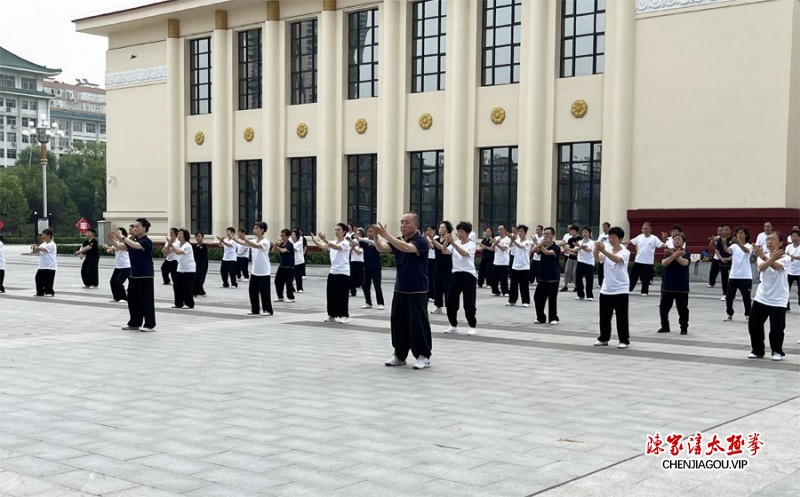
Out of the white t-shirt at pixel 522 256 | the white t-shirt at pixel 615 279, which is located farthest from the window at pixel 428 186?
the white t-shirt at pixel 615 279

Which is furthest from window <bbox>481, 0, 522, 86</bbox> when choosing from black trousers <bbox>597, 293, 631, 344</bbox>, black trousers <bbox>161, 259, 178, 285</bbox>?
black trousers <bbox>597, 293, 631, 344</bbox>

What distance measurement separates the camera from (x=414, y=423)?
6.99 meters

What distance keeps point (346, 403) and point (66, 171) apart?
252ft

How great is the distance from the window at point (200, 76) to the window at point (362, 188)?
8.22m

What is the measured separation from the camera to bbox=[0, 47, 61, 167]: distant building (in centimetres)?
10231

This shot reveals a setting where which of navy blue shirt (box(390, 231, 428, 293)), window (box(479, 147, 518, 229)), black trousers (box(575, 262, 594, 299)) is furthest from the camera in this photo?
window (box(479, 147, 518, 229))

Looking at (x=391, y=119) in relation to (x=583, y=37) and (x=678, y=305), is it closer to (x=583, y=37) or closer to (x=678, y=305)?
(x=583, y=37)

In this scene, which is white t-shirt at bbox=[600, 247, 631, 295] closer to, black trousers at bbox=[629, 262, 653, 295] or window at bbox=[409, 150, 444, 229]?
black trousers at bbox=[629, 262, 653, 295]

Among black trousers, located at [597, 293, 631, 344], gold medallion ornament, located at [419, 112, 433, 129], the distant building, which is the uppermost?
the distant building

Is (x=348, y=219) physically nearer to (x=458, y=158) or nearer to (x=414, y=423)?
(x=458, y=158)

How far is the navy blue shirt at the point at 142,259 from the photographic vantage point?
43.5 feet

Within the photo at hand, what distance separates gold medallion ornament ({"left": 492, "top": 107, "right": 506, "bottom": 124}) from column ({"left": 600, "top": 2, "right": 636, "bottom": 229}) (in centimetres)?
365

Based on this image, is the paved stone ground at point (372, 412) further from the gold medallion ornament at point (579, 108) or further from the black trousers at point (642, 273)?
the gold medallion ornament at point (579, 108)

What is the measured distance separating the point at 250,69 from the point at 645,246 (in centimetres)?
2145
